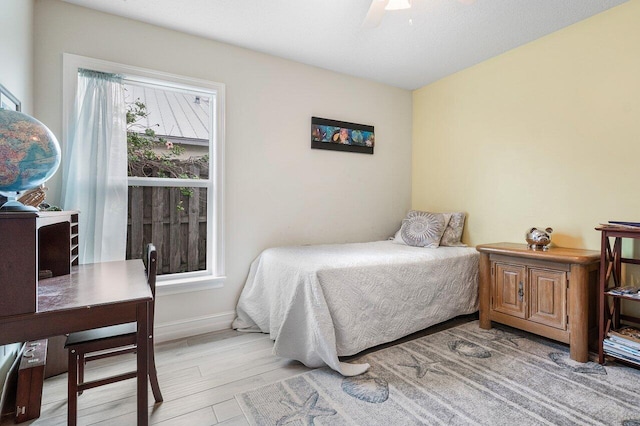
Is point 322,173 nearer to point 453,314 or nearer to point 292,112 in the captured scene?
point 292,112

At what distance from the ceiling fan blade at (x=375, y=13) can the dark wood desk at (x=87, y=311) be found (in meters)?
1.97

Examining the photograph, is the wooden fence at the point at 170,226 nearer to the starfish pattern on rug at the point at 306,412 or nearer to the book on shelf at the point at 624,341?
the starfish pattern on rug at the point at 306,412

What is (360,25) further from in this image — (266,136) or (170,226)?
(170,226)

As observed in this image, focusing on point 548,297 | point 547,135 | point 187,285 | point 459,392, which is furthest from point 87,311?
point 547,135

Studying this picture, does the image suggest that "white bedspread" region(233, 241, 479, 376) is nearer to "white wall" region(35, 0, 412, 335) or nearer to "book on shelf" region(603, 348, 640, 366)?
"white wall" region(35, 0, 412, 335)

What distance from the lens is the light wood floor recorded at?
158 centimetres

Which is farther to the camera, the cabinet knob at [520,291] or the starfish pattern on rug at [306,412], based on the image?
the cabinet knob at [520,291]

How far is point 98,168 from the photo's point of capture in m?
2.24

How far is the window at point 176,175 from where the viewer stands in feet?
8.23

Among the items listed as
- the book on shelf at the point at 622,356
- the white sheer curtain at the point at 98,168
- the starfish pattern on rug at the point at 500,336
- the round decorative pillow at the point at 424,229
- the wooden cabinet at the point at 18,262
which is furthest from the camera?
the round decorative pillow at the point at 424,229

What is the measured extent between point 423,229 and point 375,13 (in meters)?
2.03

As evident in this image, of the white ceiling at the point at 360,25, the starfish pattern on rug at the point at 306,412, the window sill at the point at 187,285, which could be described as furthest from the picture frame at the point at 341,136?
the starfish pattern on rug at the point at 306,412

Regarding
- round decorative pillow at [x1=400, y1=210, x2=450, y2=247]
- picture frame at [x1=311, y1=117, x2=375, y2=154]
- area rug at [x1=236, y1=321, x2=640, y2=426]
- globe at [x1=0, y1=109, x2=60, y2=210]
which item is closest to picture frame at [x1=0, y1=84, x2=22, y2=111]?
globe at [x1=0, y1=109, x2=60, y2=210]

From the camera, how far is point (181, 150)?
8.80ft
